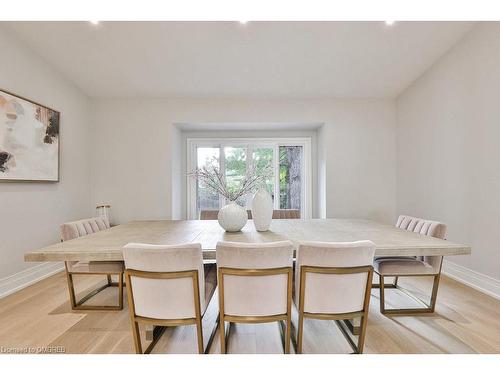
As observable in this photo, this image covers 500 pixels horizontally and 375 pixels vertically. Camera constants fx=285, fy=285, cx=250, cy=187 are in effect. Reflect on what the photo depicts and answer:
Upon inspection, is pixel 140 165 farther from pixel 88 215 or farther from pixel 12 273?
pixel 12 273

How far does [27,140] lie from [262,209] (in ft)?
9.17

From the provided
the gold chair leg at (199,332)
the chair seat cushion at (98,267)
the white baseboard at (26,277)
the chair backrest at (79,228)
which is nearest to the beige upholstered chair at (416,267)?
the gold chair leg at (199,332)

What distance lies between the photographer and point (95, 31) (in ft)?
10.3

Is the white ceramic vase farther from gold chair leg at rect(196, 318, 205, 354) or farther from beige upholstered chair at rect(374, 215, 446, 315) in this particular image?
beige upholstered chair at rect(374, 215, 446, 315)

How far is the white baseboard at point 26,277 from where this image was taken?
2.83 metres

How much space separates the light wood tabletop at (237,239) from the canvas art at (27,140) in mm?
1607

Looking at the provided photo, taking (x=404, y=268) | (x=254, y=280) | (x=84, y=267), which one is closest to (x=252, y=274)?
(x=254, y=280)

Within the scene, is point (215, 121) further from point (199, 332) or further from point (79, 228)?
point (199, 332)

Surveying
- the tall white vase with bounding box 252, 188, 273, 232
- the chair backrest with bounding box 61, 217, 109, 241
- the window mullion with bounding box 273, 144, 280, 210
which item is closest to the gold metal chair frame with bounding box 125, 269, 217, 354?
the tall white vase with bounding box 252, 188, 273, 232

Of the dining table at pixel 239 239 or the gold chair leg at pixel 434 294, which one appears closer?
the dining table at pixel 239 239

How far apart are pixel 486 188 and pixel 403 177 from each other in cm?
150

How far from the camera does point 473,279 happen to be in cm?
301

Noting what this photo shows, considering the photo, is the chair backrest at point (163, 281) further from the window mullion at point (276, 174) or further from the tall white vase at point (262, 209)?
the window mullion at point (276, 174)
